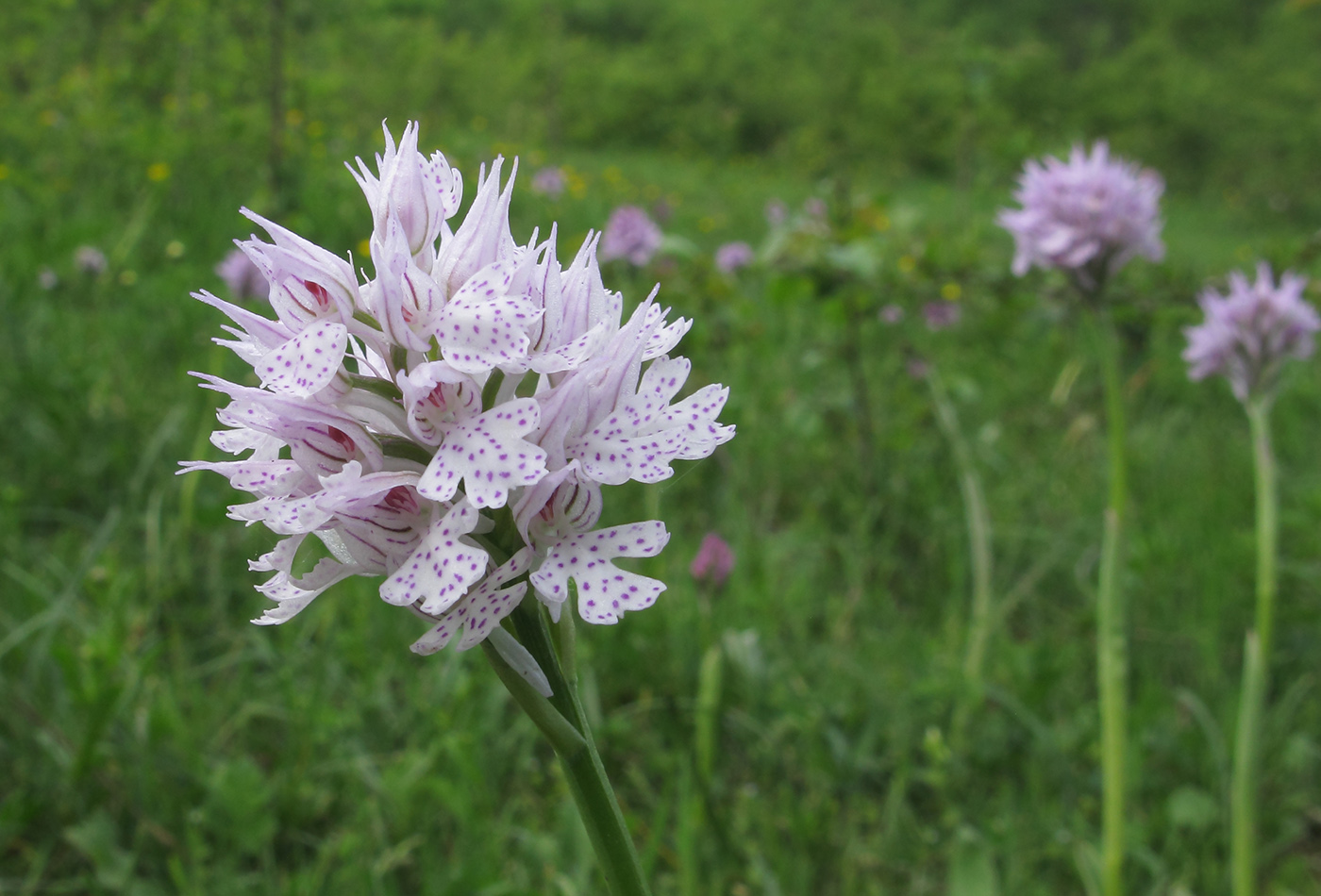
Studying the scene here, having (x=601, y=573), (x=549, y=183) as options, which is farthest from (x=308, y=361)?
(x=549, y=183)

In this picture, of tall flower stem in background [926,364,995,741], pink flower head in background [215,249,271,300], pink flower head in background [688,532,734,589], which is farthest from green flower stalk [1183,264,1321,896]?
pink flower head in background [215,249,271,300]

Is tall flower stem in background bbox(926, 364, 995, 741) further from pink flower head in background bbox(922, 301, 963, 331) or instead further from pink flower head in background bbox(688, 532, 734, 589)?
pink flower head in background bbox(922, 301, 963, 331)

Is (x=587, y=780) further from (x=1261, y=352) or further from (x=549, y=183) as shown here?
(x=549, y=183)

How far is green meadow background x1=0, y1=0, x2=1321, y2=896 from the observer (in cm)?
160

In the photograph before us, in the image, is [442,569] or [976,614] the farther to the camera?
[976,614]

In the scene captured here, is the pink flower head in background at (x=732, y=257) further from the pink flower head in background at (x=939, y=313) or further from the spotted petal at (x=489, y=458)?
the spotted petal at (x=489, y=458)

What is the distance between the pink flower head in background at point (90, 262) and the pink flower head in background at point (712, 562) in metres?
2.96

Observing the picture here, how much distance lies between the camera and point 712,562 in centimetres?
163

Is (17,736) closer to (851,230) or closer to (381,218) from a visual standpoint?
Answer: (381,218)

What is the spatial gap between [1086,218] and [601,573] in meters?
1.53

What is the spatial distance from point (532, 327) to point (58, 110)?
640cm

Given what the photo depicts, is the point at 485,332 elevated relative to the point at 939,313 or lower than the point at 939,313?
lower

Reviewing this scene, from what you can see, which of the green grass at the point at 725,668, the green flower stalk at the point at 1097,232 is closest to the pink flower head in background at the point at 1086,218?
the green flower stalk at the point at 1097,232

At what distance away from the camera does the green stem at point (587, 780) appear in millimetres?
696
